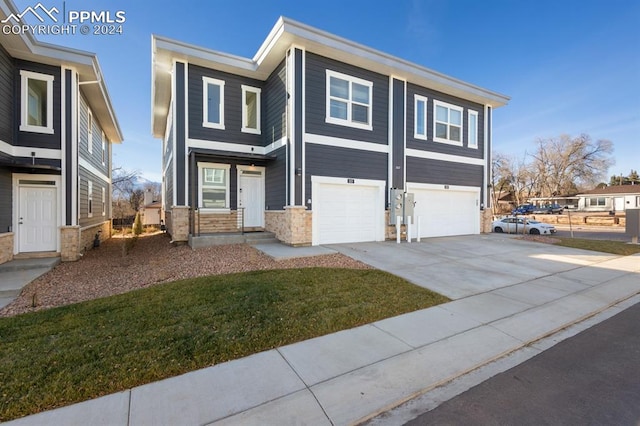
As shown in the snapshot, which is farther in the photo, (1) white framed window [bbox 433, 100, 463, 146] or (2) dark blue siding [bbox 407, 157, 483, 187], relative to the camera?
(1) white framed window [bbox 433, 100, 463, 146]

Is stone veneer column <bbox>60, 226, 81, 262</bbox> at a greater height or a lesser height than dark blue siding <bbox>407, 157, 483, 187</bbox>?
lesser

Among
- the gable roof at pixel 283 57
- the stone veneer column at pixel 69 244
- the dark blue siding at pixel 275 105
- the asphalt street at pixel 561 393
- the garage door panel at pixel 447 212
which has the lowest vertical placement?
the asphalt street at pixel 561 393

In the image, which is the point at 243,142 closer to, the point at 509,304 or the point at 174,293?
the point at 174,293

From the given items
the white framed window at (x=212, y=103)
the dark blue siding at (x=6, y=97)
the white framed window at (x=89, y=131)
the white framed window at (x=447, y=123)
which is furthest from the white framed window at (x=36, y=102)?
the white framed window at (x=447, y=123)

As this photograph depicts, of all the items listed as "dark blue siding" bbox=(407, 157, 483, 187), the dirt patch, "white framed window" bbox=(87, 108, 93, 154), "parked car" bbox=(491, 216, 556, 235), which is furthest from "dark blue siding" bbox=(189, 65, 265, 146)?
"parked car" bbox=(491, 216, 556, 235)

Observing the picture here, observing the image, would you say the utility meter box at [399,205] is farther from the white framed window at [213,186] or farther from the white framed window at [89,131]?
the white framed window at [89,131]

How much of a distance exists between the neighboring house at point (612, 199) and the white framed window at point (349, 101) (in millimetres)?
46115

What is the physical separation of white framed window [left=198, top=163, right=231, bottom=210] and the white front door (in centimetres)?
430

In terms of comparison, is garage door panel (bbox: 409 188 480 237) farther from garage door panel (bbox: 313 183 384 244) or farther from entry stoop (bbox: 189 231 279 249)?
entry stoop (bbox: 189 231 279 249)

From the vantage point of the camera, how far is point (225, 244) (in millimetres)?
10133

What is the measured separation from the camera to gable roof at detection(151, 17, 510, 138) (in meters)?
9.59

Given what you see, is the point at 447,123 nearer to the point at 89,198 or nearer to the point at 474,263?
the point at 474,263

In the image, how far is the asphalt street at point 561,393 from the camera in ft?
8.00

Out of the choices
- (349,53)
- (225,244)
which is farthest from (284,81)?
(225,244)
